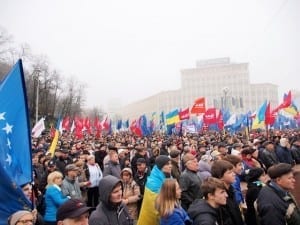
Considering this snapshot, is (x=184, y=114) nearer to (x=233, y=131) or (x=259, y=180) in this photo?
(x=233, y=131)

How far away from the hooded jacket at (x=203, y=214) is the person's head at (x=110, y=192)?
764mm

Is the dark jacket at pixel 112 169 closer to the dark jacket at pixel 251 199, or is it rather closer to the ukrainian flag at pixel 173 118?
the dark jacket at pixel 251 199

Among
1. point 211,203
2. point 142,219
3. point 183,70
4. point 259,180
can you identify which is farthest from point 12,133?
point 183,70

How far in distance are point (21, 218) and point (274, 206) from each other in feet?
7.99

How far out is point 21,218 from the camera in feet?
10.1

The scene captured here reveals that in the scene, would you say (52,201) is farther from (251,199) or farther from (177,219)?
(251,199)

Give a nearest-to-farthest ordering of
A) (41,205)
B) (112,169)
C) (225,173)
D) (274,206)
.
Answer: (274,206), (225,173), (41,205), (112,169)

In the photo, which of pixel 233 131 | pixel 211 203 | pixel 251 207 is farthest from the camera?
pixel 233 131

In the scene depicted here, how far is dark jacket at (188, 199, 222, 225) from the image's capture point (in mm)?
3559

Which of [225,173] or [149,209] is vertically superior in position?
[225,173]

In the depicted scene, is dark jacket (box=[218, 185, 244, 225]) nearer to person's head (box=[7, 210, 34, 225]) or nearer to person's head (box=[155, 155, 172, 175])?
person's head (box=[155, 155, 172, 175])

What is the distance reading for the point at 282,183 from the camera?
4.02 meters

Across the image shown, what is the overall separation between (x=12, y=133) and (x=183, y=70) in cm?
10329

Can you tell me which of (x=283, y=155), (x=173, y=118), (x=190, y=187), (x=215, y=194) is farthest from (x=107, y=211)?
(x=173, y=118)
